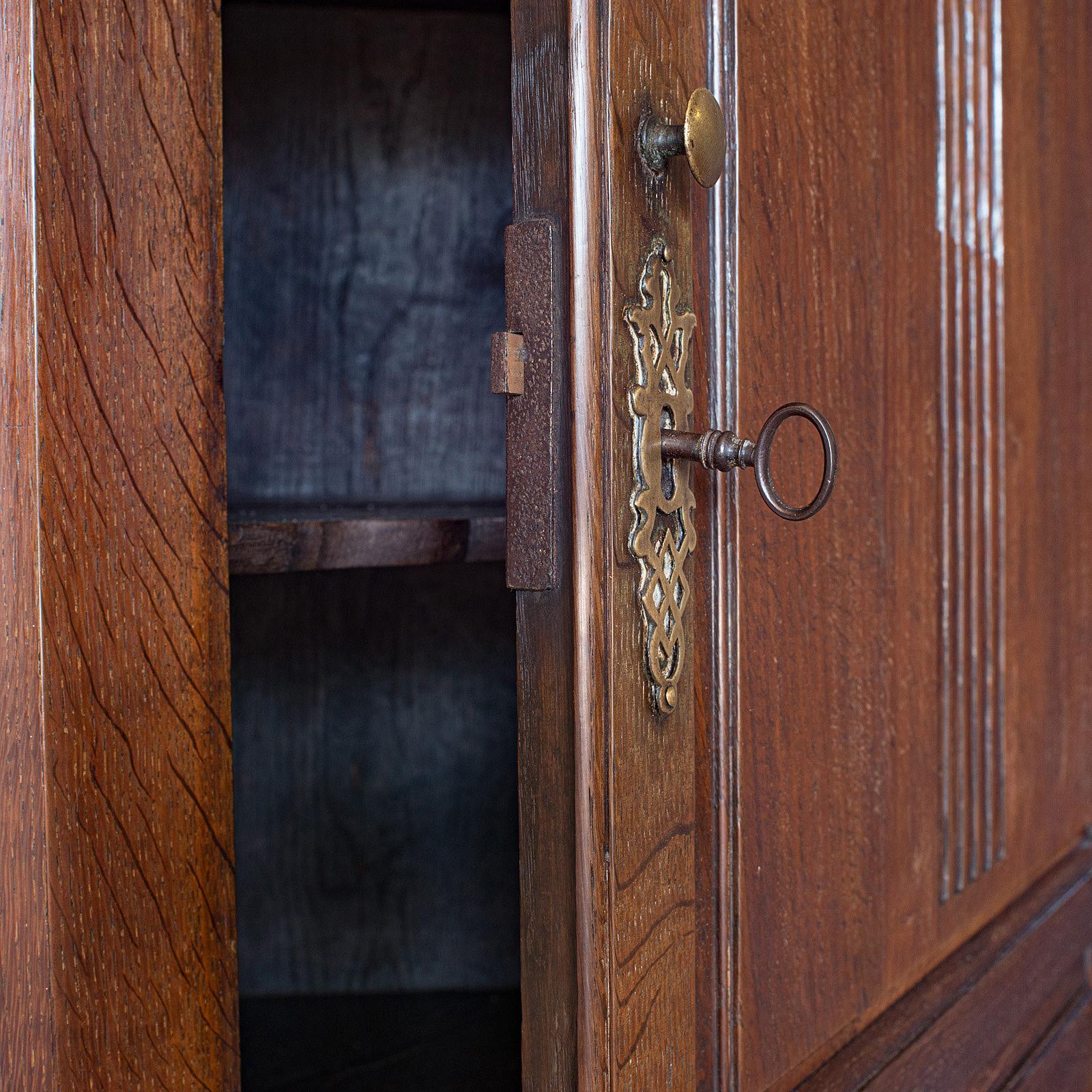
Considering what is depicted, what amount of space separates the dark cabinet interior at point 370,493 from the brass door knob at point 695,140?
0.44 m

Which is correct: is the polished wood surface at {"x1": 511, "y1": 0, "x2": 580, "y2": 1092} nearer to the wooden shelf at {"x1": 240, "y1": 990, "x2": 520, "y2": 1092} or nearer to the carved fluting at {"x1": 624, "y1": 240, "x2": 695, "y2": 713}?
the carved fluting at {"x1": 624, "y1": 240, "x2": 695, "y2": 713}

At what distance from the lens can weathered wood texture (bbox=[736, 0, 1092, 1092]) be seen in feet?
1.58

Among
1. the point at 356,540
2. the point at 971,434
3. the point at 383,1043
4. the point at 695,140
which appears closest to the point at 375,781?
the point at 383,1043

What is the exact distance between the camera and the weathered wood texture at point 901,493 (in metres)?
Result: 0.48

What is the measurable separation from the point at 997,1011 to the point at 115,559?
0.59 m

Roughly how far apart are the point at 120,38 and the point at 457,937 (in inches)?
27.9

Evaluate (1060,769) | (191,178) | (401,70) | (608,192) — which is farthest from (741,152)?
(1060,769)

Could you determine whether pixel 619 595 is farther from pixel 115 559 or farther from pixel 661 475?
pixel 115 559

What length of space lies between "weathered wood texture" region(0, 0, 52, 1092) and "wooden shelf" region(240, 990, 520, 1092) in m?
0.41

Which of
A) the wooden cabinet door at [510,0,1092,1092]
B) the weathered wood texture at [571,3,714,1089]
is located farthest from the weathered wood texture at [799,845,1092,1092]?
the weathered wood texture at [571,3,714,1089]

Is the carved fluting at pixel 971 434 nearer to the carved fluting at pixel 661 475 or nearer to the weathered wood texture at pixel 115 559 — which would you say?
the carved fluting at pixel 661 475

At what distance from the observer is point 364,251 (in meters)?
0.84

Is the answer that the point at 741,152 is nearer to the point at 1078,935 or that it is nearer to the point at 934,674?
the point at 934,674

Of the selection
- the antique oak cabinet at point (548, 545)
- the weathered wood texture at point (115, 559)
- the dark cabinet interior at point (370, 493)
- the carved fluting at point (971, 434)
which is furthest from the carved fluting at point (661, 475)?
the dark cabinet interior at point (370, 493)
